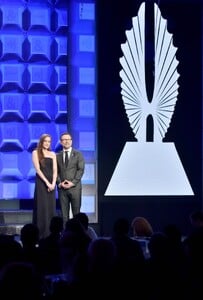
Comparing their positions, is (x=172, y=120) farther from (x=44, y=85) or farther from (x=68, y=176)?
(x=68, y=176)

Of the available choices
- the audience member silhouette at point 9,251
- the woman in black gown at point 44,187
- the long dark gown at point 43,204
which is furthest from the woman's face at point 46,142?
the audience member silhouette at point 9,251

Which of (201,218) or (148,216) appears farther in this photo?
(148,216)

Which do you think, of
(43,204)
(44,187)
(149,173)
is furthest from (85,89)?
(43,204)

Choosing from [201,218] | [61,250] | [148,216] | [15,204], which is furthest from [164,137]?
[61,250]

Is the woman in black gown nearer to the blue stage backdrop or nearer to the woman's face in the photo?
the woman's face

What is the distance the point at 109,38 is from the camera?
8711mm

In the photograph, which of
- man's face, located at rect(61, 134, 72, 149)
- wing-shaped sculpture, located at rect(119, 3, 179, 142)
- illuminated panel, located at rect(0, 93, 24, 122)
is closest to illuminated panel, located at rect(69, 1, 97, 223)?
wing-shaped sculpture, located at rect(119, 3, 179, 142)

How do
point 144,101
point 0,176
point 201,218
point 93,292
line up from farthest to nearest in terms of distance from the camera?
point 144,101 → point 0,176 → point 201,218 → point 93,292

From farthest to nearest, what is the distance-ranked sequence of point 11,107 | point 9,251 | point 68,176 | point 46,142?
point 11,107 < point 68,176 < point 46,142 < point 9,251

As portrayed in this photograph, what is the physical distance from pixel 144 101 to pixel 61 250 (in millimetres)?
5330

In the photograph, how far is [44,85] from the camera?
333 inches

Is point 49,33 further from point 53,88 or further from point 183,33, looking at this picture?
point 183,33

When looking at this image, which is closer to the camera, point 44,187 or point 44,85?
point 44,187

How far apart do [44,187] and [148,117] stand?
87.3 inches
